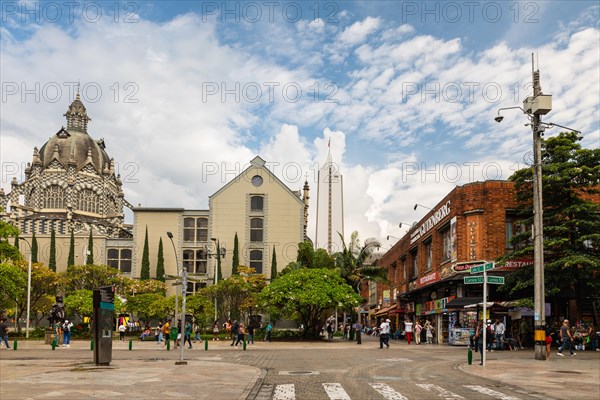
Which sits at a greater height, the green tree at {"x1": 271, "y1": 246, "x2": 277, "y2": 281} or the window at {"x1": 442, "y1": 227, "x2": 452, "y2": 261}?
the window at {"x1": 442, "y1": 227, "x2": 452, "y2": 261}

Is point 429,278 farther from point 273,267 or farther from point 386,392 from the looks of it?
point 273,267

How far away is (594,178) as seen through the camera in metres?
33.2

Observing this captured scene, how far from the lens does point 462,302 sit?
1483 inches

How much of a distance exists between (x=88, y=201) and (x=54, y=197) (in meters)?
5.44

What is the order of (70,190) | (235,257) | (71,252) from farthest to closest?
(70,190) → (71,252) → (235,257)

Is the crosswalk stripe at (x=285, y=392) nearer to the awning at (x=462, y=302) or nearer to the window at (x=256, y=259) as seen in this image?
the awning at (x=462, y=302)

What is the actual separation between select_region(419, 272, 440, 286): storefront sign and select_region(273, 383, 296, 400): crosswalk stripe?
28419 millimetres

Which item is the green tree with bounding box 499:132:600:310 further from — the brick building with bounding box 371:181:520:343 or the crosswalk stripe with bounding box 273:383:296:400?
the crosswalk stripe with bounding box 273:383:296:400

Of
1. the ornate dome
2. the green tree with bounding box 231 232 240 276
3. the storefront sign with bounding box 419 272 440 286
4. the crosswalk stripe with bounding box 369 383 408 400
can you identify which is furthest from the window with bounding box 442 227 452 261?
the ornate dome

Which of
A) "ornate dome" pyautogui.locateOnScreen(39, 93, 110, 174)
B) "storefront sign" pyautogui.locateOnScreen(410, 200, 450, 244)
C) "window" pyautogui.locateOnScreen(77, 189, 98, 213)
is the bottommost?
"storefront sign" pyautogui.locateOnScreen(410, 200, 450, 244)

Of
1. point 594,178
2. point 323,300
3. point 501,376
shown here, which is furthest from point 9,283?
point 594,178

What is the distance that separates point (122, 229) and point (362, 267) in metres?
69.2

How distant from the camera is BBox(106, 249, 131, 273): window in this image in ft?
270

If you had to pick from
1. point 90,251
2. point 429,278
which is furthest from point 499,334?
point 90,251
